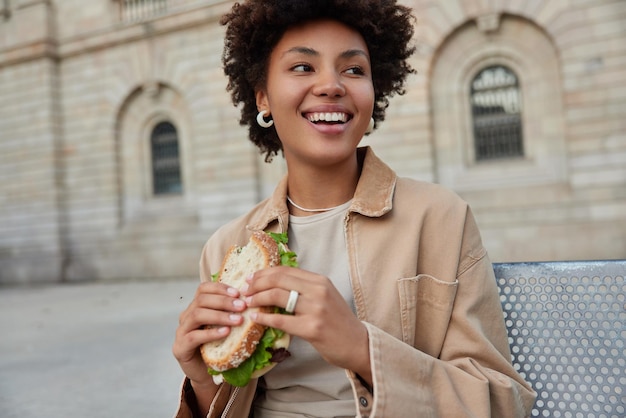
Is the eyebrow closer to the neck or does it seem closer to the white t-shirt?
the neck

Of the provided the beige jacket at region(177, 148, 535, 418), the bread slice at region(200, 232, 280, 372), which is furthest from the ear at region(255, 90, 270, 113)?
the bread slice at region(200, 232, 280, 372)

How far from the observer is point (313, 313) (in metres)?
1.21

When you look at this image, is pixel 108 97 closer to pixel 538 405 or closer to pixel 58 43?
pixel 58 43

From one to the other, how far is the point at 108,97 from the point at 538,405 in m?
14.5

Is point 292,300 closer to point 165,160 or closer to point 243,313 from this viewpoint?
point 243,313

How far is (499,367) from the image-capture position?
1.46 m

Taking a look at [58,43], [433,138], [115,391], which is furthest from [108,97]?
[115,391]

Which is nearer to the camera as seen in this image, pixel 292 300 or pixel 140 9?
pixel 292 300

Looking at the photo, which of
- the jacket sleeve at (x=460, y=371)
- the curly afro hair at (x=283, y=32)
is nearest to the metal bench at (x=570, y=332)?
the jacket sleeve at (x=460, y=371)

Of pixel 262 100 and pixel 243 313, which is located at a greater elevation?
pixel 262 100

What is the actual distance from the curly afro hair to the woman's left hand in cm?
89

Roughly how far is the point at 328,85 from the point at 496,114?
10.3 metres

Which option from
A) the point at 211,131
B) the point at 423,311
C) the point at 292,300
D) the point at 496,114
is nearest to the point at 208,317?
the point at 292,300

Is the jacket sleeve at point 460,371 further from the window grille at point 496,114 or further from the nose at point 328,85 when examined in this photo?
the window grille at point 496,114
